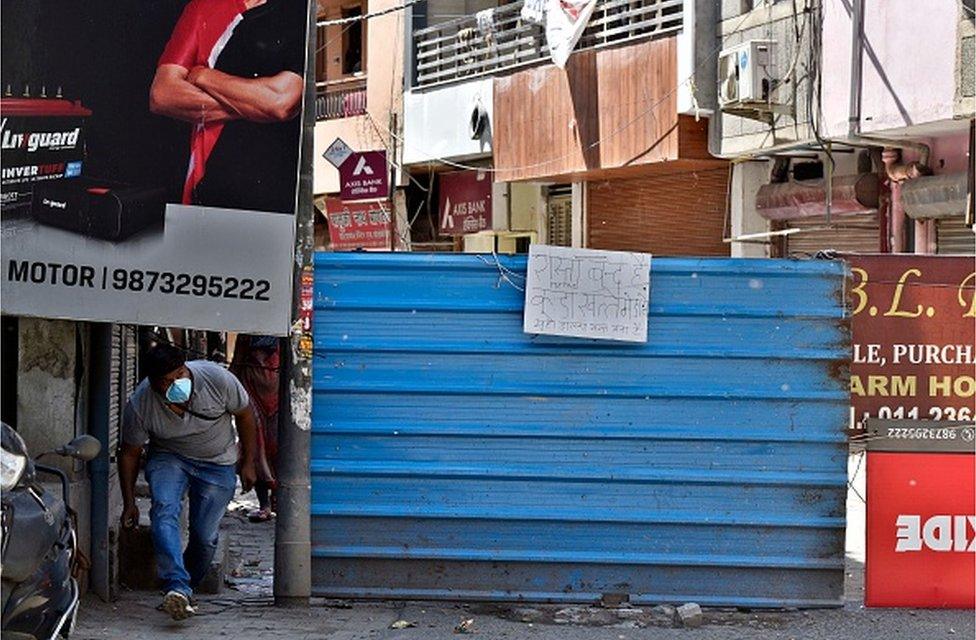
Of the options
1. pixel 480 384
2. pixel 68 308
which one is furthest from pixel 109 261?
pixel 480 384

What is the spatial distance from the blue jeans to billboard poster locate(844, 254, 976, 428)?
3.41m

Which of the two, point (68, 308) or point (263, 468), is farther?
point (263, 468)

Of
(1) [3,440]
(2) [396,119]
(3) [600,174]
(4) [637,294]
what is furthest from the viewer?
(2) [396,119]

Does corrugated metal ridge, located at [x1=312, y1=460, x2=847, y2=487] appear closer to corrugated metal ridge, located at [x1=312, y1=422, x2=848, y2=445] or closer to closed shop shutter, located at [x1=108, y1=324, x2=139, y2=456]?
corrugated metal ridge, located at [x1=312, y1=422, x2=848, y2=445]

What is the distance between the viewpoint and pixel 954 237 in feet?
60.6

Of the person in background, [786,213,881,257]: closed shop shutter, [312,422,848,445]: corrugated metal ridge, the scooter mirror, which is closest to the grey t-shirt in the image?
[312,422,848,445]: corrugated metal ridge

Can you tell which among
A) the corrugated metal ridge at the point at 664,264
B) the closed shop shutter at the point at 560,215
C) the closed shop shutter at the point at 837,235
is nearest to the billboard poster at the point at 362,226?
the closed shop shutter at the point at 560,215

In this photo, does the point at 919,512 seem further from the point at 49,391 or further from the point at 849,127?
the point at 849,127

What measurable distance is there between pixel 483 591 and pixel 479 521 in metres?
0.36

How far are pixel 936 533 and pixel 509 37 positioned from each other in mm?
17715

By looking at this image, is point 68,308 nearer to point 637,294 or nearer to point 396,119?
point 637,294

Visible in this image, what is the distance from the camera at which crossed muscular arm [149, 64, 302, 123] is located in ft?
29.6

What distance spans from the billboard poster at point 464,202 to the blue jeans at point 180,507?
18652mm

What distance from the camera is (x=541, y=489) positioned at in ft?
31.5
